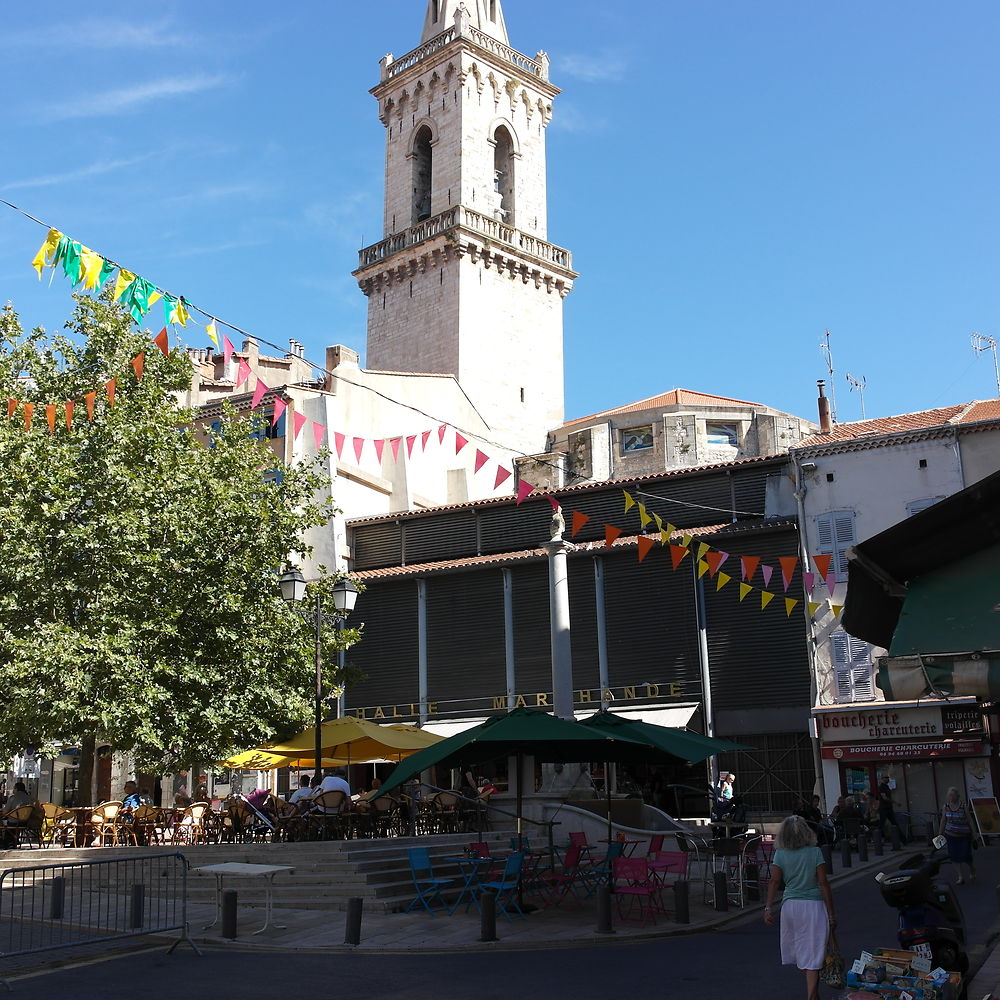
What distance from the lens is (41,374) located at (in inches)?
931

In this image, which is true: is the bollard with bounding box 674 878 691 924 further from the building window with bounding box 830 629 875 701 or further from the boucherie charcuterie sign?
the building window with bounding box 830 629 875 701

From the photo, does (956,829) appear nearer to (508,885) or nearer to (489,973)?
(508,885)

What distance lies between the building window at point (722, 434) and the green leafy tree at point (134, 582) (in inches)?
805

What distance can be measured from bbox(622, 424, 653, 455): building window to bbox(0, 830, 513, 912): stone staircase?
25.1 meters

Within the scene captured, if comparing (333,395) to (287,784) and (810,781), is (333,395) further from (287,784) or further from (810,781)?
(810,781)

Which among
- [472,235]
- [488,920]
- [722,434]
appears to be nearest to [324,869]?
[488,920]

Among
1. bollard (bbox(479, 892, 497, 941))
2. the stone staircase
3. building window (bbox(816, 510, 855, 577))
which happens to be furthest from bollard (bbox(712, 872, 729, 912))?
building window (bbox(816, 510, 855, 577))

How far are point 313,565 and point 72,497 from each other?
37.7 ft

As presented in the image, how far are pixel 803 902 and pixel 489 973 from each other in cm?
345

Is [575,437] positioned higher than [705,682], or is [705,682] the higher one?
[575,437]

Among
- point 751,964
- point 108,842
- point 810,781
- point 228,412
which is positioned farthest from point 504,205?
point 751,964

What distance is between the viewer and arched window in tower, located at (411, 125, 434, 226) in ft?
154

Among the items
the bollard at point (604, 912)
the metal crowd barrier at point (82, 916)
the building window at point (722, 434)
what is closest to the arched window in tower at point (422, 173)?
the building window at point (722, 434)

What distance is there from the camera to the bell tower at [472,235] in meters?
43.3
